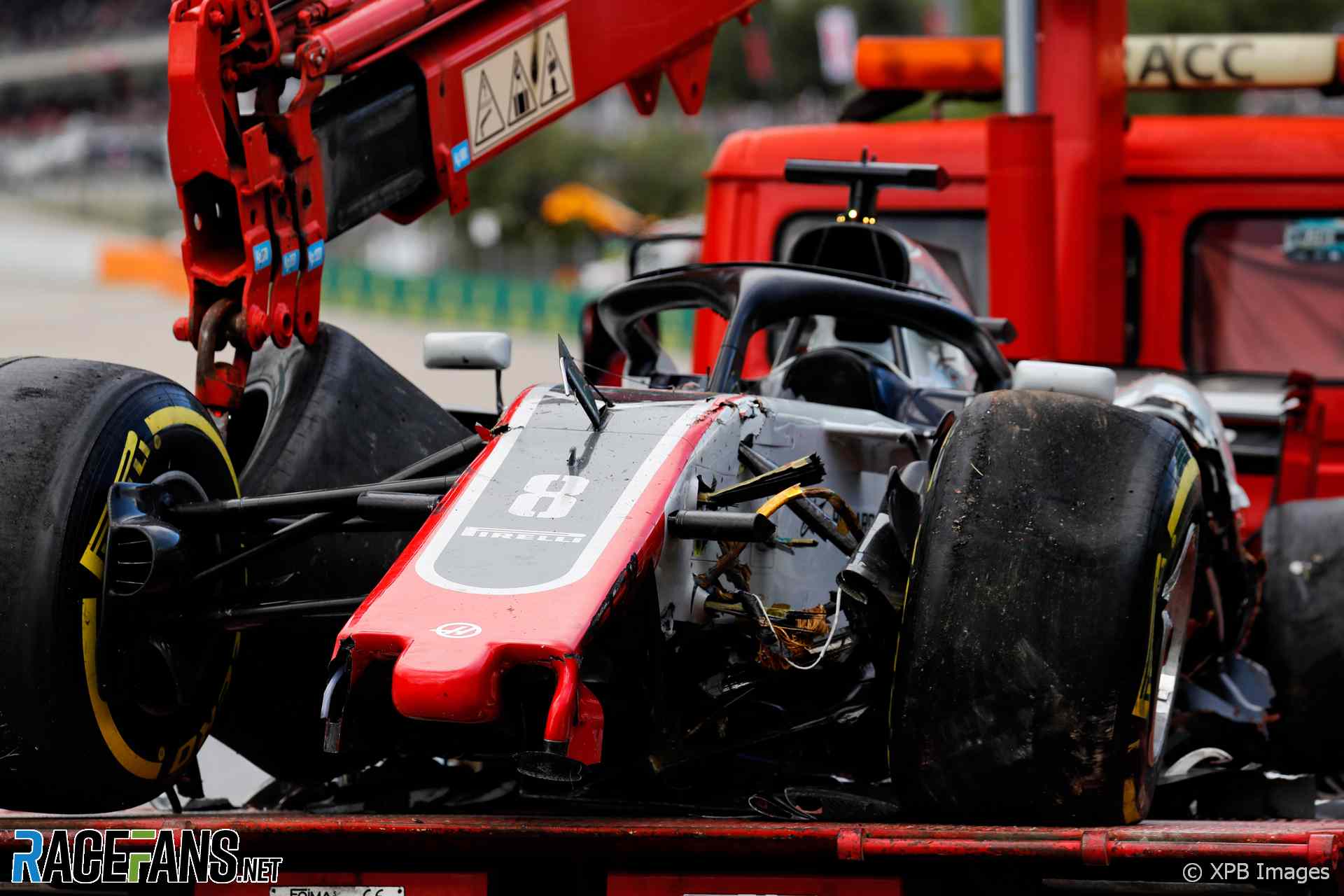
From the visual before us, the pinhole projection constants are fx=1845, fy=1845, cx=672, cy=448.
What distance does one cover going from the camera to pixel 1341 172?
7.59 m

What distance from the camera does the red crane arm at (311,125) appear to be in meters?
4.69

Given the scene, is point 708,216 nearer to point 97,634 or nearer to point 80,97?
point 97,634

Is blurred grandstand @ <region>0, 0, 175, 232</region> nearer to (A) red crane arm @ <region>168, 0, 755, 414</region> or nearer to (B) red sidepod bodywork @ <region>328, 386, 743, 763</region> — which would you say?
(A) red crane arm @ <region>168, 0, 755, 414</region>

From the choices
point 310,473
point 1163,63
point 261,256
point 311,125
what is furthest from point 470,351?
point 1163,63

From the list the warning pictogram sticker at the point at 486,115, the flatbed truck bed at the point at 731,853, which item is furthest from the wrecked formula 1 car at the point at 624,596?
the warning pictogram sticker at the point at 486,115

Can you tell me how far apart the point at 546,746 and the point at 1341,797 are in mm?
2681

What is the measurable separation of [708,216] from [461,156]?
283cm

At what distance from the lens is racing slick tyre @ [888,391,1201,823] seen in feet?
11.6

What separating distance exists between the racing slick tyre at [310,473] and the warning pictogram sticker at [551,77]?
1.43 meters

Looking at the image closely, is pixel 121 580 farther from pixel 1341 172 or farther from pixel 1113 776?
pixel 1341 172

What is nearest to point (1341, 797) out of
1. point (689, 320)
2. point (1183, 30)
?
point (689, 320)

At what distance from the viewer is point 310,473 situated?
4.64m

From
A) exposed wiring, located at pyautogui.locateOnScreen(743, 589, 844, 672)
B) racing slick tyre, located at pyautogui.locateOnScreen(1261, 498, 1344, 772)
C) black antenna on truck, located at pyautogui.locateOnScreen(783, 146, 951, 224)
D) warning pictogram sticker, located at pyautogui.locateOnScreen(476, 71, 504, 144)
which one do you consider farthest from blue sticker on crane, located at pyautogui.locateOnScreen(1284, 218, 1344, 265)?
exposed wiring, located at pyautogui.locateOnScreen(743, 589, 844, 672)

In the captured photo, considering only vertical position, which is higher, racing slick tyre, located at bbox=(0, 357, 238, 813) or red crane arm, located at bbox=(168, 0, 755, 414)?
red crane arm, located at bbox=(168, 0, 755, 414)
